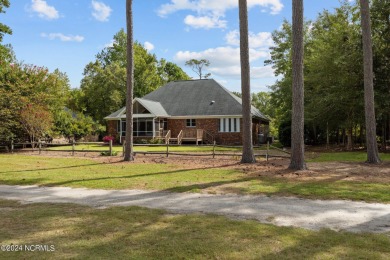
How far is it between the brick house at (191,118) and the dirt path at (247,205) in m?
25.2

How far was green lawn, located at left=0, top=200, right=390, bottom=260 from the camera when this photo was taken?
4.44 meters

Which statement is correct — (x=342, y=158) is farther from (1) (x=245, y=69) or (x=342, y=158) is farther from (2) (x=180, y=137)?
(2) (x=180, y=137)

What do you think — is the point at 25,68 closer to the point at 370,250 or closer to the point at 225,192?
the point at 225,192

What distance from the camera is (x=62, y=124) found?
3434cm

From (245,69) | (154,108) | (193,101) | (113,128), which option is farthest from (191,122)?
(245,69)

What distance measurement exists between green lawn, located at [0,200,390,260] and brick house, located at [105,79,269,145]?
91.6ft

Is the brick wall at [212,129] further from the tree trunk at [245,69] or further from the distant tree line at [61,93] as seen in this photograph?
the tree trunk at [245,69]

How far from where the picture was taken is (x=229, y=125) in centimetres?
3472

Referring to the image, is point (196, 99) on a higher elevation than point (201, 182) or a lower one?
higher

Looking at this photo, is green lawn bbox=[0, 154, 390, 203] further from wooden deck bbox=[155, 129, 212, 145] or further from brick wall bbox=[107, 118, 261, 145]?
wooden deck bbox=[155, 129, 212, 145]

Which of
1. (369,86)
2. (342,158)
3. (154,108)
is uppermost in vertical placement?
(154,108)

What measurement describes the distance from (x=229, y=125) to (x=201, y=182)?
2431cm

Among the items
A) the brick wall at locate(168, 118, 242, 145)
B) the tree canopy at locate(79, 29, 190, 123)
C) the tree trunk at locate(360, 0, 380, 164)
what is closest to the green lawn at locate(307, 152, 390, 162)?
the tree trunk at locate(360, 0, 380, 164)

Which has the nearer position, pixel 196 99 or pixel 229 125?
pixel 229 125
